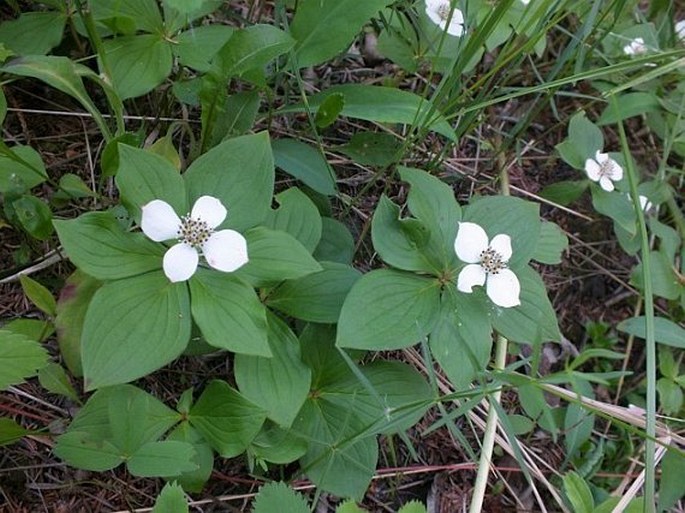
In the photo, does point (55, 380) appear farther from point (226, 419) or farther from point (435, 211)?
point (435, 211)

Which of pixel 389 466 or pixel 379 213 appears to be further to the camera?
pixel 389 466

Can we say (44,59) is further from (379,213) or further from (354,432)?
(354,432)

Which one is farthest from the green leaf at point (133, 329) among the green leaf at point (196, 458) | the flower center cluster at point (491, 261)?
→ the flower center cluster at point (491, 261)

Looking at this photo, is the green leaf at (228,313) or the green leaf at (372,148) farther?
the green leaf at (372,148)

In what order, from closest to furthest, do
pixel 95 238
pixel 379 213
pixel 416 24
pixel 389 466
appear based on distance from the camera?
1. pixel 95 238
2. pixel 379 213
3. pixel 389 466
4. pixel 416 24

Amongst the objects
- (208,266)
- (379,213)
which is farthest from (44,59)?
(379,213)

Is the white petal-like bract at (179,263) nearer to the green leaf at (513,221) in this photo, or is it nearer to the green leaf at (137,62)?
the green leaf at (137,62)

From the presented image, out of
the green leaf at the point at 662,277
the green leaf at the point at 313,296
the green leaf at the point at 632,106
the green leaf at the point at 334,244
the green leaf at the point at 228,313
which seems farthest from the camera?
the green leaf at the point at 632,106
